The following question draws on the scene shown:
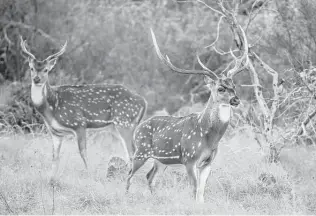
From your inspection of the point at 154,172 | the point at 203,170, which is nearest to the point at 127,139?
the point at 154,172

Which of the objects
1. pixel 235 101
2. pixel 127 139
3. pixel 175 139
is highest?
pixel 235 101

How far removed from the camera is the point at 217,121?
25.7 feet

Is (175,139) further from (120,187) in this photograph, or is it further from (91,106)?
(91,106)

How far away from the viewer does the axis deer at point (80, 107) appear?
9812 mm

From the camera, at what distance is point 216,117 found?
785 cm

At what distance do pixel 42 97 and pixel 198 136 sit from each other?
318 cm

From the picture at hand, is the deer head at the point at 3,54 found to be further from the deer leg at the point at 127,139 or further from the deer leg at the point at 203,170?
the deer leg at the point at 203,170

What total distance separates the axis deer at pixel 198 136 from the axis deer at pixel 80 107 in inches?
70.0

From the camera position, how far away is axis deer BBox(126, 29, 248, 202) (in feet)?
25.4

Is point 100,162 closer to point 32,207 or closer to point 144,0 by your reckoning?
point 32,207

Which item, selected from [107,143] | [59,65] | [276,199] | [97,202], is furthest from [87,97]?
[59,65]

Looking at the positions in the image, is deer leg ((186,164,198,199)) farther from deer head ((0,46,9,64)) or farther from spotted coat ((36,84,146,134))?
deer head ((0,46,9,64))

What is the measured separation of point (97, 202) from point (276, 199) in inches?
101

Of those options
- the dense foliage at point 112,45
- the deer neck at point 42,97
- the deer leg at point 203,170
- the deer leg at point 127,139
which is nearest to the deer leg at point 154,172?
the deer leg at point 203,170
